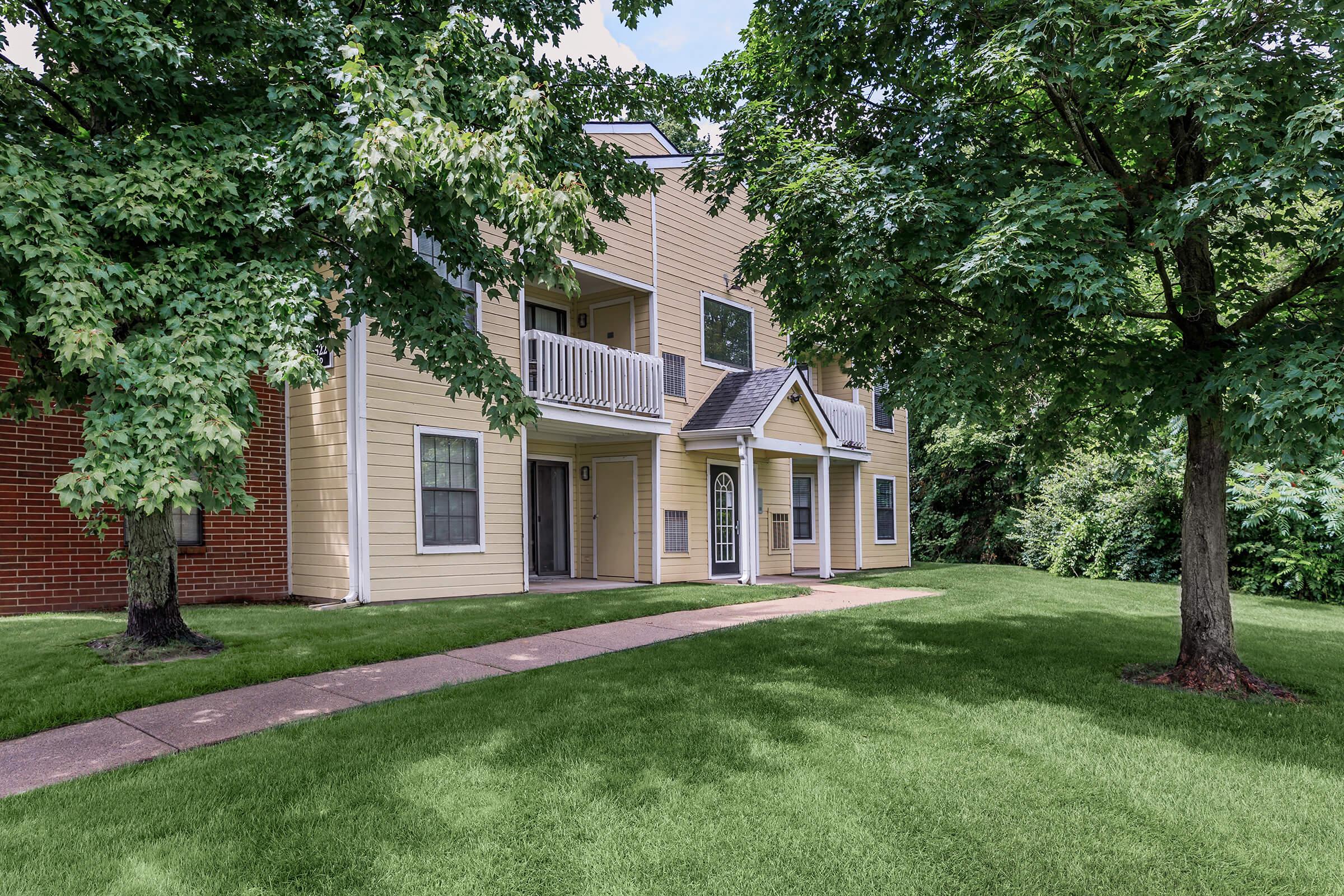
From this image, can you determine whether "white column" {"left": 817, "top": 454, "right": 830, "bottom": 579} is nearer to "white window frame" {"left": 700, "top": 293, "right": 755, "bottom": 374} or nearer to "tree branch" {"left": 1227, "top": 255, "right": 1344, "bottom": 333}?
"white window frame" {"left": 700, "top": 293, "right": 755, "bottom": 374}

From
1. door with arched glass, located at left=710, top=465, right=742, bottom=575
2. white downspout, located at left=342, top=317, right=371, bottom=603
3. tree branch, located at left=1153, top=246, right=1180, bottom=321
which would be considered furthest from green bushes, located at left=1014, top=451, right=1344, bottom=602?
white downspout, located at left=342, top=317, right=371, bottom=603

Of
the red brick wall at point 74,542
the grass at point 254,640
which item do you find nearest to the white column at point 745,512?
the grass at point 254,640

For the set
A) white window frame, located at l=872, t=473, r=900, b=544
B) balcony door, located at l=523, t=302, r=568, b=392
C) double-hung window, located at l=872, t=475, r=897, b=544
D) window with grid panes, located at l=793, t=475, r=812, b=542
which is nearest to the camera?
balcony door, located at l=523, t=302, r=568, b=392

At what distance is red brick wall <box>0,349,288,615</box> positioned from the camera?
29.8 ft

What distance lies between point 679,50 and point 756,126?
5.63 meters

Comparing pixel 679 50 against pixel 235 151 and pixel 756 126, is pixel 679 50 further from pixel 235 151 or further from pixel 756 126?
pixel 235 151

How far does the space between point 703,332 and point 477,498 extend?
5.85 meters

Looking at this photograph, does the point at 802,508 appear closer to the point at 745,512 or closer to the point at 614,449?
the point at 745,512

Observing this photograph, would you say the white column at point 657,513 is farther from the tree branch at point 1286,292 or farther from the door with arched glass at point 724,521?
the tree branch at point 1286,292

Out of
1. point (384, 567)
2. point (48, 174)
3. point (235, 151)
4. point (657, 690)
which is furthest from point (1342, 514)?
point (48, 174)

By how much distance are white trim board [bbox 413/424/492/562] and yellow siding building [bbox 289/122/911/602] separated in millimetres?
28

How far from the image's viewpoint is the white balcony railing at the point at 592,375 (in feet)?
39.4

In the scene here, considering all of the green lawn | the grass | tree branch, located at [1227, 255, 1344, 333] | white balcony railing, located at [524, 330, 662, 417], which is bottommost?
the green lawn

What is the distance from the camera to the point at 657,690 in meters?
5.80
